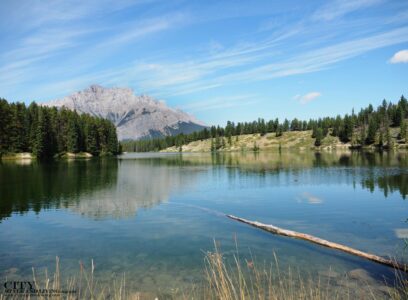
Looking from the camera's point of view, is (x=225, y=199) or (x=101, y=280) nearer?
(x=101, y=280)

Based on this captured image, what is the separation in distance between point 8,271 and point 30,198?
28.6m

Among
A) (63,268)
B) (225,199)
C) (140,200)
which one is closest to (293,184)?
(225,199)

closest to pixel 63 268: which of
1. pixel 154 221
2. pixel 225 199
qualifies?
pixel 154 221

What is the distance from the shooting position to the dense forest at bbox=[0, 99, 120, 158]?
130500mm

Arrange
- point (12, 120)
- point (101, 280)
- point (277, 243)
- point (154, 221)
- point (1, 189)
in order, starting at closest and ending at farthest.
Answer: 1. point (101, 280)
2. point (277, 243)
3. point (154, 221)
4. point (1, 189)
5. point (12, 120)

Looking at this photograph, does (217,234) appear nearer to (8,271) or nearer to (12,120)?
(8,271)

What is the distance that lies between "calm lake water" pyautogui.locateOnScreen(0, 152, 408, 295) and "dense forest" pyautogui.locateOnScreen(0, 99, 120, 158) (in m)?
91.5

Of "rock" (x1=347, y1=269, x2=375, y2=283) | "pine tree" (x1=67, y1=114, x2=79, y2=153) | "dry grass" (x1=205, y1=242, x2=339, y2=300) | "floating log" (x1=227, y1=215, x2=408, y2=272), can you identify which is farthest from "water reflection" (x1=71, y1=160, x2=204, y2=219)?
"pine tree" (x1=67, y1=114, x2=79, y2=153)

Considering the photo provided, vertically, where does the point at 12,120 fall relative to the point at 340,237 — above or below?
above

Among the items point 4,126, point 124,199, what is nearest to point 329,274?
point 124,199

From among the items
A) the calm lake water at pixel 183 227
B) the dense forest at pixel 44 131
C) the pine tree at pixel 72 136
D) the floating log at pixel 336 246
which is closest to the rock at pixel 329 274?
the calm lake water at pixel 183 227

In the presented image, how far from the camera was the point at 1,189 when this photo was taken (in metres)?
51.3

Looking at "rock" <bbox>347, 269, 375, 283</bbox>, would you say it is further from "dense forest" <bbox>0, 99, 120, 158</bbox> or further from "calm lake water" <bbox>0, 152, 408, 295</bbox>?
"dense forest" <bbox>0, 99, 120, 158</bbox>

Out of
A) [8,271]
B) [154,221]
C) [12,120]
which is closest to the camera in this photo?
[8,271]
